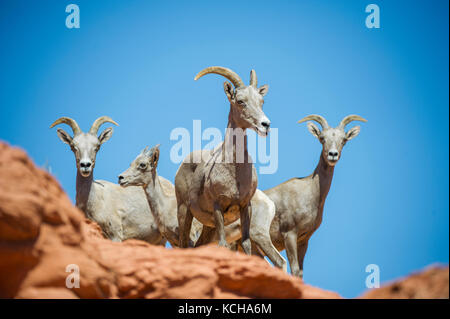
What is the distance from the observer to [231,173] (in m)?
9.44

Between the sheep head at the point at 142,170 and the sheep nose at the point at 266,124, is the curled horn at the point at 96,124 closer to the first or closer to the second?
the sheep head at the point at 142,170

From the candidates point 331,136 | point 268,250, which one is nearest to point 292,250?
point 268,250

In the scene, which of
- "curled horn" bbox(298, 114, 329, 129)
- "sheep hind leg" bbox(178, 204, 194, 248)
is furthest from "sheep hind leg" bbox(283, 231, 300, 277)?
"sheep hind leg" bbox(178, 204, 194, 248)

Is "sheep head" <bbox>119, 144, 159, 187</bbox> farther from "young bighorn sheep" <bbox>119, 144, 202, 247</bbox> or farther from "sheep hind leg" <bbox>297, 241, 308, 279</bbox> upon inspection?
"sheep hind leg" <bbox>297, 241, 308, 279</bbox>

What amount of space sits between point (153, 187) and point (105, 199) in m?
1.15

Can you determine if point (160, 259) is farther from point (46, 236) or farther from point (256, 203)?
point (256, 203)

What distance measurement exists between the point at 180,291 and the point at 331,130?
9132 millimetres

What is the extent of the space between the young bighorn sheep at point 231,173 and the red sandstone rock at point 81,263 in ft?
9.14

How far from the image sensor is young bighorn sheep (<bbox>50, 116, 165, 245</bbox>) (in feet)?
43.1

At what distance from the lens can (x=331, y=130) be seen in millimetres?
14211

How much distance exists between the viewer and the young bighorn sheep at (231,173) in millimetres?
9383

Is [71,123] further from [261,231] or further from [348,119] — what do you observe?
[348,119]

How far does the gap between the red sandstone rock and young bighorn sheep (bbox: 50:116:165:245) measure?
668cm
